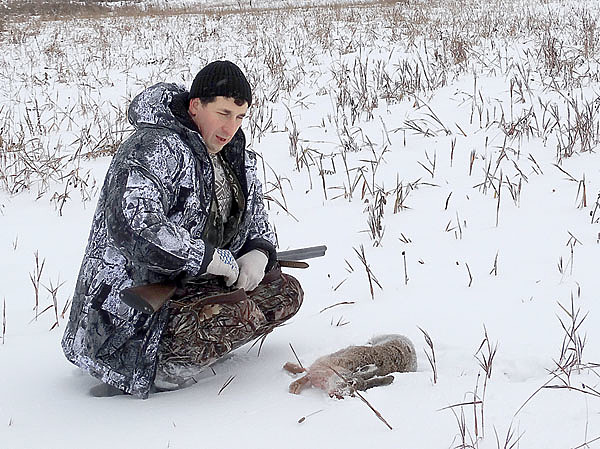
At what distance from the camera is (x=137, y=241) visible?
221 cm

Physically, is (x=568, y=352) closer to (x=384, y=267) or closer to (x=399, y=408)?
(x=399, y=408)

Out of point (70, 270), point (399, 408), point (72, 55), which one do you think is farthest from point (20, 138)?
point (72, 55)

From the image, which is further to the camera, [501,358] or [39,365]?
[39,365]

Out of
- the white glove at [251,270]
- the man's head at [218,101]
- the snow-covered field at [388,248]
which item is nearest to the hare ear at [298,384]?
the snow-covered field at [388,248]

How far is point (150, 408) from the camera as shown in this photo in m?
2.32

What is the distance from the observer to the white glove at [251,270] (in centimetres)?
257

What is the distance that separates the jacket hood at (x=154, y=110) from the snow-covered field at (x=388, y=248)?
97 cm

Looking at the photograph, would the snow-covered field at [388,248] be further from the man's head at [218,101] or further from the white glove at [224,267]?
the man's head at [218,101]

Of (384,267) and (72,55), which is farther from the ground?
(72,55)

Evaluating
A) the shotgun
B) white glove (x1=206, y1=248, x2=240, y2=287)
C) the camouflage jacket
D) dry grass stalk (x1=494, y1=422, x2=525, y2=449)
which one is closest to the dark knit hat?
the camouflage jacket

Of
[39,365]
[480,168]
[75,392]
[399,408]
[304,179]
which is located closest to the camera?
[399,408]

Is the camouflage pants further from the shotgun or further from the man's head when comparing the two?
the man's head

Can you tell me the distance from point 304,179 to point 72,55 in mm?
7072

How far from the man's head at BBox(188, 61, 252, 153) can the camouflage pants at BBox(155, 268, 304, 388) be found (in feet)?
1.84
